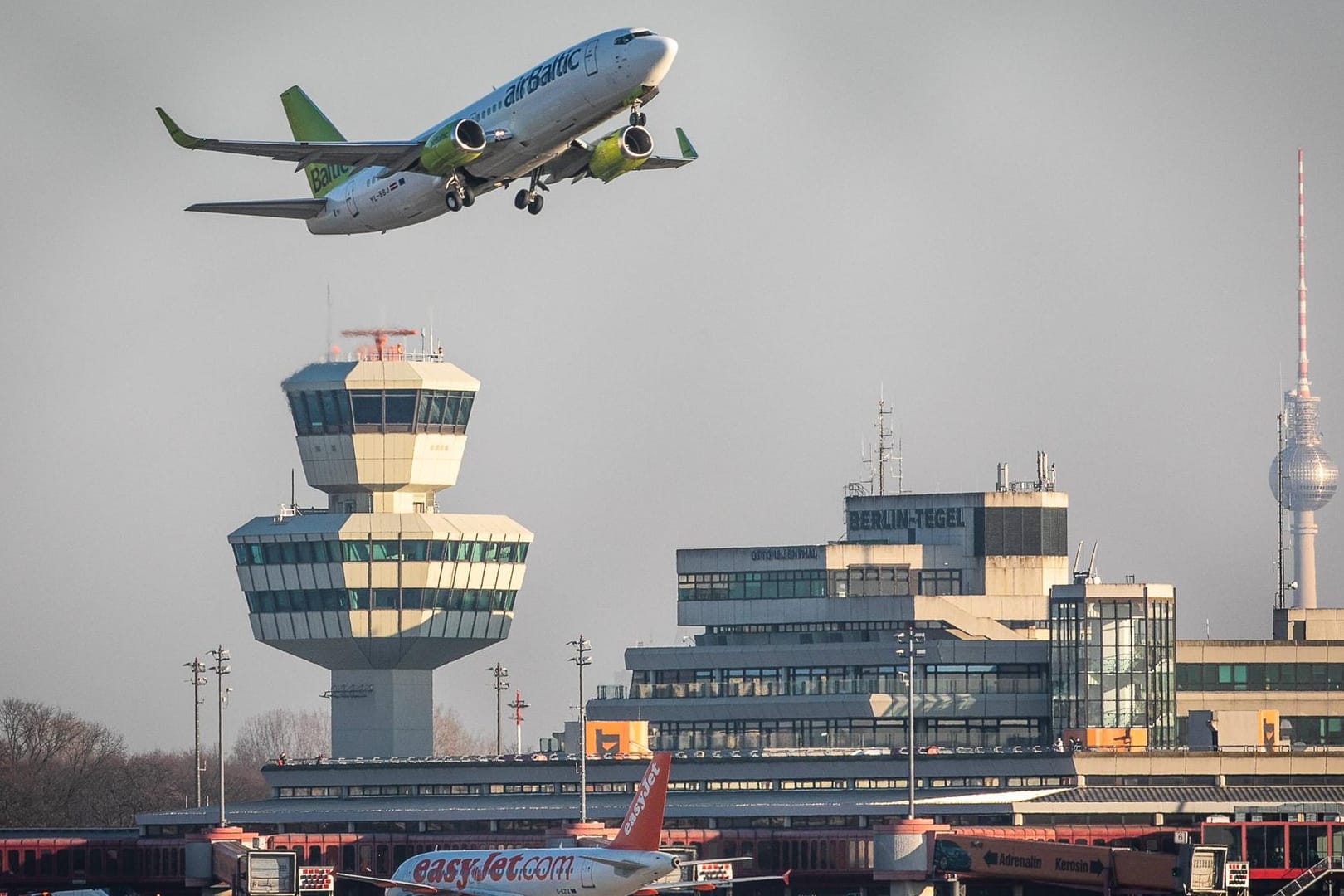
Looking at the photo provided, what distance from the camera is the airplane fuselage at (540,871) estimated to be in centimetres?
12512

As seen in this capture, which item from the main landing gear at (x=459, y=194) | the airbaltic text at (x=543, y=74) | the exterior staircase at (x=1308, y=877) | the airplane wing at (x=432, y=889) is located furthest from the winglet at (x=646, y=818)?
the exterior staircase at (x=1308, y=877)

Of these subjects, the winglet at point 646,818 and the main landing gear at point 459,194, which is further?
the winglet at point 646,818

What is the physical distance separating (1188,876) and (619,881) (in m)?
27.4

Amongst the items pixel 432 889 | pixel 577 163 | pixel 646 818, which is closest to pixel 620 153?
pixel 577 163

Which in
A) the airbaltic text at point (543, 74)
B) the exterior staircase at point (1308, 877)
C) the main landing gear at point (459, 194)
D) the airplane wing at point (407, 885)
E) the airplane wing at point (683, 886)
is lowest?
the exterior staircase at point (1308, 877)

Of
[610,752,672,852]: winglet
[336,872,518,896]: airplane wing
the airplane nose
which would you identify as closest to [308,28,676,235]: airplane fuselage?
the airplane nose

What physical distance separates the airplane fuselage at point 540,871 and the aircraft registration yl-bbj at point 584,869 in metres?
0.04

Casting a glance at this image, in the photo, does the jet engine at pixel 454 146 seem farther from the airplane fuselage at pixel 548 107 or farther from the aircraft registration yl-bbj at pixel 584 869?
the aircraft registration yl-bbj at pixel 584 869

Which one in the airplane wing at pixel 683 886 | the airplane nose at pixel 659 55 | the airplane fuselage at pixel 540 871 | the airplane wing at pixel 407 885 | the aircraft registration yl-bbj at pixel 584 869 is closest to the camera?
the airplane nose at pixel 659 55

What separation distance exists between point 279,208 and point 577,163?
19.6 meters

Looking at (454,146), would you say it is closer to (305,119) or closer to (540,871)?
(540,871)

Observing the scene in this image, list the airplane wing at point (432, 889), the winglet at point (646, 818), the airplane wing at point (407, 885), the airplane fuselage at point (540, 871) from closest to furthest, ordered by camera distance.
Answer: the airplane fuselage at point (540, 871), the winglet at point (646, 818), the airplane wing at point (432, 889), the airplane wing at point (407, 885)

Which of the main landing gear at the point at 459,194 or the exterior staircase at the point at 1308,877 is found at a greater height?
the main landing gear at the point at 459,194

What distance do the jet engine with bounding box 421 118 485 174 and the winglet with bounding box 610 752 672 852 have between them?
3065 centimetres
